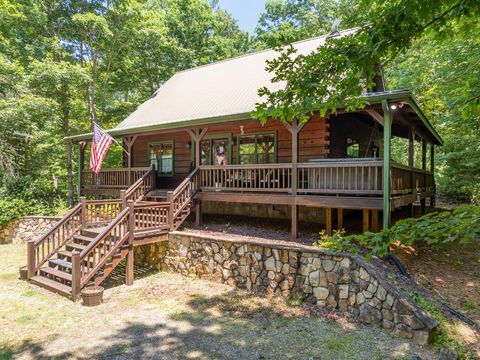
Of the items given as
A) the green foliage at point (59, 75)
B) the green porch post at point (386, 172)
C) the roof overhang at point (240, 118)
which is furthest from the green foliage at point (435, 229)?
the green foliage at point (59, 75)

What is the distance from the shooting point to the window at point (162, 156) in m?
14.0

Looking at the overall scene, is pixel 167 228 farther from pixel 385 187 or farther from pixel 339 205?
pixel 385 187

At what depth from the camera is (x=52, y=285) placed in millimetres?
7660

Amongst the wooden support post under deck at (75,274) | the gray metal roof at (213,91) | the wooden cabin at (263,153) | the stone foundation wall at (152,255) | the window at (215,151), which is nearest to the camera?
the wooden support post under deck at (75,274)

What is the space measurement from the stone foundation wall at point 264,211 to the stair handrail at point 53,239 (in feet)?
15.6

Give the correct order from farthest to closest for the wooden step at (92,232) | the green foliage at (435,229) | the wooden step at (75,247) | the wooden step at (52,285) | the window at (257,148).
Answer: the window at (257,148) → the wooden step at (92,232) → the wooden step at (75,247) → the wooden step at (52,285) → the green foliage at (435,229)

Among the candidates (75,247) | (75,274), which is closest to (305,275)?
(75,274)

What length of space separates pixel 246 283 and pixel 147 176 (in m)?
6.36

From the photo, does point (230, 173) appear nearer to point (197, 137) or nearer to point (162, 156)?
point (197, 137)

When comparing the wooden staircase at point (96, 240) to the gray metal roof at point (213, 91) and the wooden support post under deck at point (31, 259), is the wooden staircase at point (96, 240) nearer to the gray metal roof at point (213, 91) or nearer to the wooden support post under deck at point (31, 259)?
the wooden support post under deck at point (31, 259)

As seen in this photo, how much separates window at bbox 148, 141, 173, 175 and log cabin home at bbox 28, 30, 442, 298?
5 cm

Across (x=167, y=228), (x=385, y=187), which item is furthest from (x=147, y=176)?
(x=385, y=187)

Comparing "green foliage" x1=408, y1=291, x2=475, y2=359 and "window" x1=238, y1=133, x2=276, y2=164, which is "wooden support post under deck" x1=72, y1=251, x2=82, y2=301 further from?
"green foliage" x1=408, y1=291, x2=475, y2=359

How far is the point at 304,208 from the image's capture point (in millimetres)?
10547
